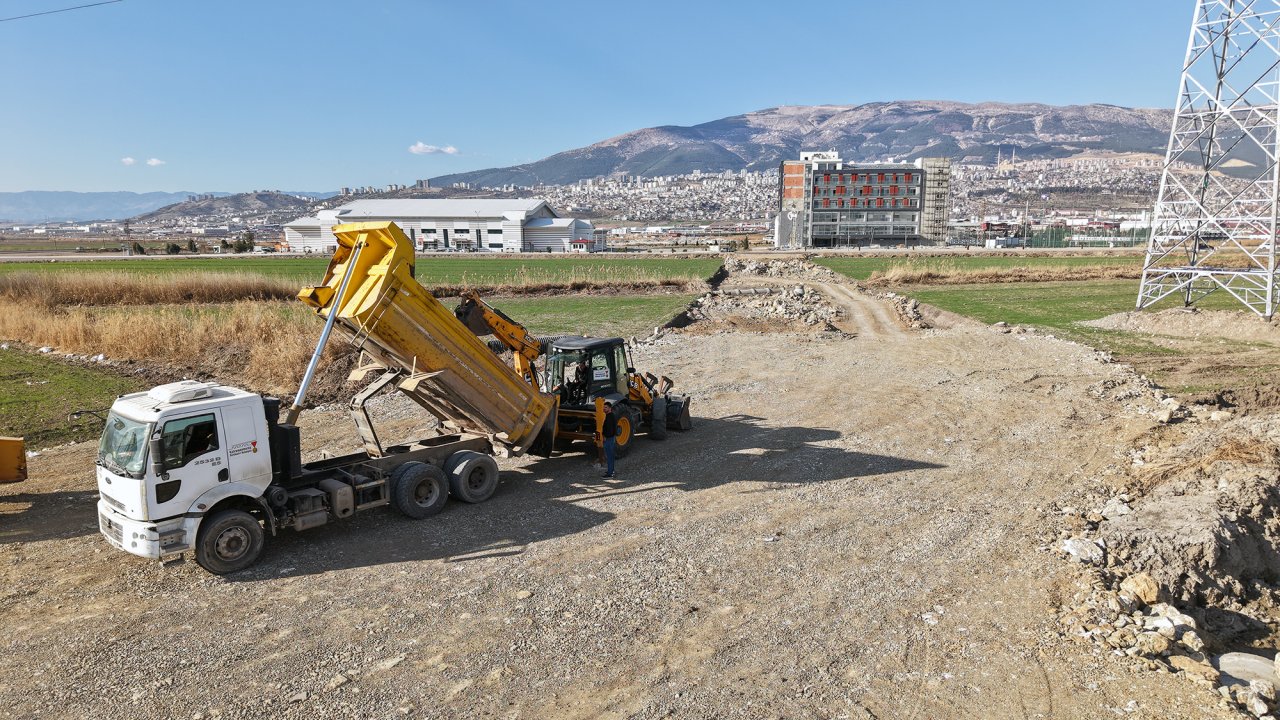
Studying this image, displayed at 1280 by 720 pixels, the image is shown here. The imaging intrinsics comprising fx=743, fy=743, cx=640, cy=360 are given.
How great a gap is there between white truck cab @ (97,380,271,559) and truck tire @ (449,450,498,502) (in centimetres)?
294

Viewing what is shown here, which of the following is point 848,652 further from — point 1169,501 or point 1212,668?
point 1169,501

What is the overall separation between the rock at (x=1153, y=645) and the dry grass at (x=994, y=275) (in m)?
51.4

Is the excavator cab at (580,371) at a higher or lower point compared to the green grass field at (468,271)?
lower

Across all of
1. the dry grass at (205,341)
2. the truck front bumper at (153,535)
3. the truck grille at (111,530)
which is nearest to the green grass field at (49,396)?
the dry grass at (205,341)

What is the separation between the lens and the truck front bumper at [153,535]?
9170 mm

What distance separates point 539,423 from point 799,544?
5.13 meters

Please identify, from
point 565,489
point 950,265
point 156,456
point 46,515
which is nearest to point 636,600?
point 565,489

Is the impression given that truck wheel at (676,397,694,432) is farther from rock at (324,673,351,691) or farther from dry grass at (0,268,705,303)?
dry grass at (0,268,705,303)

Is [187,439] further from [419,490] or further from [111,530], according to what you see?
[419,490]

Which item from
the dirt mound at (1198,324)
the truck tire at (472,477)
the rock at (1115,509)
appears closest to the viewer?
the rock at (1115,509)

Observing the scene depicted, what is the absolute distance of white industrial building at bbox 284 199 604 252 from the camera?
110 m

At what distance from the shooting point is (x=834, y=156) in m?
155

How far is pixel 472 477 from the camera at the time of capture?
41.0ft

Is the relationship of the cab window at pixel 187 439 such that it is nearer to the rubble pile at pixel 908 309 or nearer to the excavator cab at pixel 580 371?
the excavator cab at pixel 580 371
